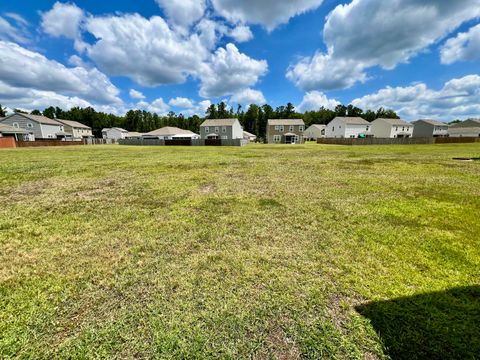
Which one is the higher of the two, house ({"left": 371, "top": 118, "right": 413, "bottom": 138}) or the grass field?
house ({"left": 371, "top": 118, "right": 413, "bottom": 138})

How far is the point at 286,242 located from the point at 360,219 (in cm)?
220

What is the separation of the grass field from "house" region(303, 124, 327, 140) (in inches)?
2822

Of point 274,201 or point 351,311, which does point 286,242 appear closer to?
point 351,311

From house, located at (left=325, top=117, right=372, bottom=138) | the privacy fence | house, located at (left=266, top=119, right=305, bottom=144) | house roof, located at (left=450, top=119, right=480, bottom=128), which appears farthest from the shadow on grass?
house roof, located at (left=450, top=119, right=480, bottom=128)

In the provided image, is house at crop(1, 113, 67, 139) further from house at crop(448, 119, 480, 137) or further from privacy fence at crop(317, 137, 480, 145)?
house at crop(448, 119, 480, 137)

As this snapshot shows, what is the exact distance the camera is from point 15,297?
2.69m

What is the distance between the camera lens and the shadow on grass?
2.01 metres

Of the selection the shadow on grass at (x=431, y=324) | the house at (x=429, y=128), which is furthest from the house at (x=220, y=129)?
the house at (x=429, y=128)

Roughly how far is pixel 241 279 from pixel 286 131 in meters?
55.5

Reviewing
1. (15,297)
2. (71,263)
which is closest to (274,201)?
(71,263)

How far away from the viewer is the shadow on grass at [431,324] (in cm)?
201

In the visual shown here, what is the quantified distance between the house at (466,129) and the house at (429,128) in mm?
1890

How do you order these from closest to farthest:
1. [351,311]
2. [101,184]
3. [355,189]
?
[351,311]
[355,189]
[101,184]

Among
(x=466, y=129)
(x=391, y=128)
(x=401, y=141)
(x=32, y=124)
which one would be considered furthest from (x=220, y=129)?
(x=466, y=129)
